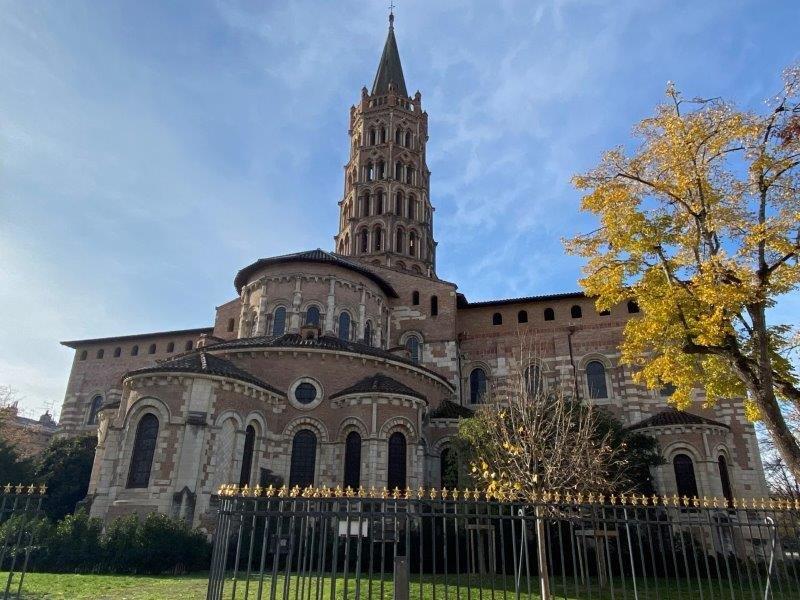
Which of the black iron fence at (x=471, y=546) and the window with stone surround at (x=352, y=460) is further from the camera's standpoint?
the window with stone surround at (x=352, y=460)

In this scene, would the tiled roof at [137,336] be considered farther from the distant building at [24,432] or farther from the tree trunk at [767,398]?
the tree trunk at [767,398]

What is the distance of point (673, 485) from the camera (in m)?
26.4

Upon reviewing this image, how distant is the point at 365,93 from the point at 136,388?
37.2 m

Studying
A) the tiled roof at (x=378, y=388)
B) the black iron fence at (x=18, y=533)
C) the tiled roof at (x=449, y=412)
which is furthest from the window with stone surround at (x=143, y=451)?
the tiled roof at (x=449, y=412)

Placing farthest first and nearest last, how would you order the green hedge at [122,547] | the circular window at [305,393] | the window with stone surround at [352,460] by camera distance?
the circular window at [305,393] < the window with stone surround at [352,460] < the green hedge at [122,547]

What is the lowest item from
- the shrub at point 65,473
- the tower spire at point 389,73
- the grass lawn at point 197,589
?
the grass lawn at point 197,589

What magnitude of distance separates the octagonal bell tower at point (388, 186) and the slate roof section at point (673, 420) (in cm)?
2046

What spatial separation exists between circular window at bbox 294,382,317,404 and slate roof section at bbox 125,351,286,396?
2.19 ft

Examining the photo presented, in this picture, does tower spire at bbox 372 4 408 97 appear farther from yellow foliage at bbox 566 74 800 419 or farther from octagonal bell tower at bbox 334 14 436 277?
yellow foliage at bbox 566 74 800 419

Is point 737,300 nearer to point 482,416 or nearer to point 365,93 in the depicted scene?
point 482,416

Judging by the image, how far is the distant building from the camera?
3753 centimetres

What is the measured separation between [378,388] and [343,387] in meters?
2.27

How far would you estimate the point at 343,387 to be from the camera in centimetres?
2514

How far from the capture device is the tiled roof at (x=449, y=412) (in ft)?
88.1
